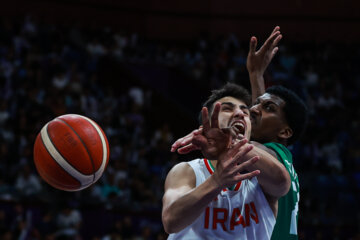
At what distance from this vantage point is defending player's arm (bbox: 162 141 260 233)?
7.48 feet

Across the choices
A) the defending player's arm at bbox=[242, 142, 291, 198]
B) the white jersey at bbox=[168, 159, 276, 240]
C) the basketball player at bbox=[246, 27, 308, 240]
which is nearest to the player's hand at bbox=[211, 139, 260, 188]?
the defending player's arm at bbox=[242, 142, 291, 198]

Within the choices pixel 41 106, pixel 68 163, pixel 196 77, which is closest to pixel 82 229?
pixel 41 106

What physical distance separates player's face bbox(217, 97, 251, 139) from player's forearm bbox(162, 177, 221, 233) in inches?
18.5

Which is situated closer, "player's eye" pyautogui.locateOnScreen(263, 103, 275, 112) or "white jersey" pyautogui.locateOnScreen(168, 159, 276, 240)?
"white jersey" pyautogui.locateOnScreen(168, 159, 276, 240)

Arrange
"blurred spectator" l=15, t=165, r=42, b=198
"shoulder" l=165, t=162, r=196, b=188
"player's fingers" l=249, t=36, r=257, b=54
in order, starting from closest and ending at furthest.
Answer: "shoulder" l=165, t=162, r=196, b=188 < "player's fingers" l=249, t=36, r=257, b=54 < "blurred spectator" l=15, t=165, r=42, b=198

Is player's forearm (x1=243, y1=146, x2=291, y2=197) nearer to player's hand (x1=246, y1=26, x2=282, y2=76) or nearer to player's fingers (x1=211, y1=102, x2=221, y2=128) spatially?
player's fingers (x1=211, y1=102, x2=221, y2=128)

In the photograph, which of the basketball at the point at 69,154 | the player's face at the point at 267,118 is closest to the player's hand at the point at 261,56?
the player's face at the point at 267,118

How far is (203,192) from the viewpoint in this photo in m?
2.33

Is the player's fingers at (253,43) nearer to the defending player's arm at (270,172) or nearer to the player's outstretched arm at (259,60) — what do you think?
the player's outstretched arm at (259,60)

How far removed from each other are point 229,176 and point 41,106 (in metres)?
8.64

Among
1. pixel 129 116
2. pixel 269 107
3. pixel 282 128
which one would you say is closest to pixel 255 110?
pixel 269 107

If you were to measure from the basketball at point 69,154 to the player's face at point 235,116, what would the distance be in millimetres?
1033

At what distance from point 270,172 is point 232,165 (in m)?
0.43

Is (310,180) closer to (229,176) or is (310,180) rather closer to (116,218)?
(116,218)
